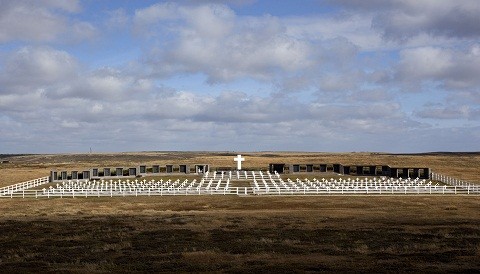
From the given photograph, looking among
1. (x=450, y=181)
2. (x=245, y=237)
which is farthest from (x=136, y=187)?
(x=450, y=181)

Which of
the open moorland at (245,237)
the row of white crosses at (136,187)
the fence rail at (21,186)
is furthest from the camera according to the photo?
the fence rail at (21,186)

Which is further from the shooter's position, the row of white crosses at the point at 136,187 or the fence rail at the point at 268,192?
the row of white crosses at the point at 136,187

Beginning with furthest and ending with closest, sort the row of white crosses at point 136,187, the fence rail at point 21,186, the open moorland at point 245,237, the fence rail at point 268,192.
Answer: the fence rail at point 21,186, the row of white crosses at point 136,187, the fence rail at point 268,192, the open moorland at point 245,237

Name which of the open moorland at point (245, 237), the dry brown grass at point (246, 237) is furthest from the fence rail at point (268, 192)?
the dry brown grass at point (246, 237)

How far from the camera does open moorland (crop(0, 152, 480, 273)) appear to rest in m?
17.6

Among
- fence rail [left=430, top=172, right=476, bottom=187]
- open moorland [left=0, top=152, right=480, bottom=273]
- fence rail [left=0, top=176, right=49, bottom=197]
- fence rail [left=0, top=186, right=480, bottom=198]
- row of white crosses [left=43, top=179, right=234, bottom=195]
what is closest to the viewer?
open moorland [left=0, top=152, right=480, bottom=273]

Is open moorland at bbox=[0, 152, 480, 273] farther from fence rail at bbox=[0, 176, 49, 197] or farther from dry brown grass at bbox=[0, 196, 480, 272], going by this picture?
fence rail at bbox=[0, 176, 49, 197]

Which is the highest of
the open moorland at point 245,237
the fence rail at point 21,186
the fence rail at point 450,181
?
the fence rail at point 450,181

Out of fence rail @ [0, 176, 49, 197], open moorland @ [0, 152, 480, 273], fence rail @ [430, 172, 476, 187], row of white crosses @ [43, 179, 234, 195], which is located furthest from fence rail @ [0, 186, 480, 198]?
open moorland @ [0, 152, 480, 273]

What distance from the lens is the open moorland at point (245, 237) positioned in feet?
57.8

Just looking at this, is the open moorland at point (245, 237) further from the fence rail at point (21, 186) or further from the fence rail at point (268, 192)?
the fence rail at point (21, 186)

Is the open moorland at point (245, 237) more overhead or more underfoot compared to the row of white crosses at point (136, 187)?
more underfoot

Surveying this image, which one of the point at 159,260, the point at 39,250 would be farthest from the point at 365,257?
the point at 39,250

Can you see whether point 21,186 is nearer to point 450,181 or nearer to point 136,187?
point 136,187
